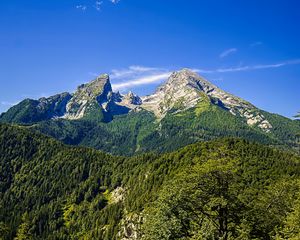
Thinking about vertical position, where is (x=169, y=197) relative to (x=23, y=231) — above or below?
Result: above

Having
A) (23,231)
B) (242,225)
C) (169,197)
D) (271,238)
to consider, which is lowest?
(23,231)

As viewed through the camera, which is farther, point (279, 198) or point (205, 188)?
point (279, 198)

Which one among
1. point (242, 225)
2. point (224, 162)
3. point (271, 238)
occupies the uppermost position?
point (224, 162)

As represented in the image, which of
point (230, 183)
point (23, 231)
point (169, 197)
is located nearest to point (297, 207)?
point (230, 183)

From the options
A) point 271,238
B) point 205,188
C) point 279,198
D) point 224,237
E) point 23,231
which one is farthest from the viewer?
point 23,231

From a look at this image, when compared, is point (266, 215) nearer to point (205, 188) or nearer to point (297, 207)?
point (297, 207)

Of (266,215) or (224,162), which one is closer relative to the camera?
(224,162)

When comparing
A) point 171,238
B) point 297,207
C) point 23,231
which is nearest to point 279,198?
point 297,207

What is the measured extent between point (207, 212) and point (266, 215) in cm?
1256

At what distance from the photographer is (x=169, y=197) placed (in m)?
52.7

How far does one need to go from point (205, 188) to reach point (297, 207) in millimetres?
18834

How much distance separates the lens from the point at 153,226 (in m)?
53.0

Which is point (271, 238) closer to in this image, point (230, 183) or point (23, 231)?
point (230, 183)

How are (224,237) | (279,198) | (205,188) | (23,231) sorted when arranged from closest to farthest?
(224,237), (205,188), (279,198), (23,231)
